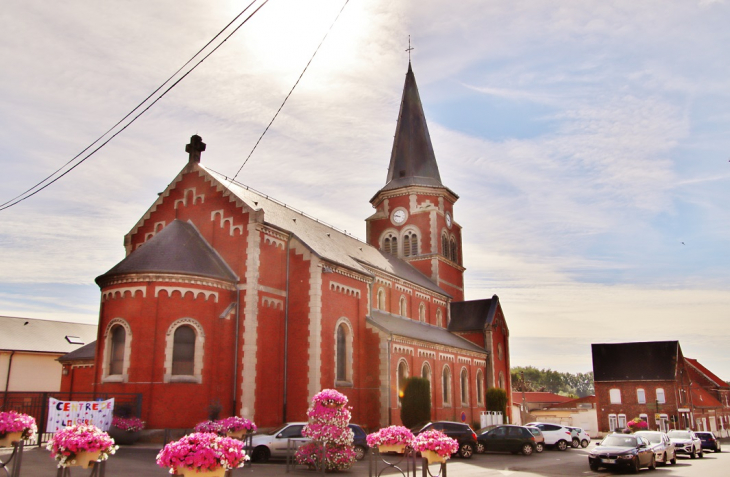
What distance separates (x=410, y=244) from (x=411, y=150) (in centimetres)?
853

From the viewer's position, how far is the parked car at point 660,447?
23609 mm

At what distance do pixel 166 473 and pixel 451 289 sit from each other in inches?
1482

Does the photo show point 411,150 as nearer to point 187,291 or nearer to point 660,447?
point 187,291

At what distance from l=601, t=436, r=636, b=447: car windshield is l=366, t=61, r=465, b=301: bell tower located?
88.9 feet

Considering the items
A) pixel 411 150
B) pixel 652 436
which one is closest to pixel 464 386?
pixel 652 436

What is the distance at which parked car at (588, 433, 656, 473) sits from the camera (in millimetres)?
20859

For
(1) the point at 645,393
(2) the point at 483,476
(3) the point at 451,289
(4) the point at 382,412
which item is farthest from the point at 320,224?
(1) the point at 645,393

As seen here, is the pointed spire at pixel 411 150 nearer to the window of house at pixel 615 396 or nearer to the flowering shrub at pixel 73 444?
the window of house at pixel 615 396

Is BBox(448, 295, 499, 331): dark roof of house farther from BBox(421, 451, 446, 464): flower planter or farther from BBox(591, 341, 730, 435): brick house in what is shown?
BBox(421, 451, 446, 464): flower planter

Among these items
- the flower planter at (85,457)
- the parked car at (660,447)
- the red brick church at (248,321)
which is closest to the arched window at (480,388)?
the red brick church at (248,321)

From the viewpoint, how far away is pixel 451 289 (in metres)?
51.6

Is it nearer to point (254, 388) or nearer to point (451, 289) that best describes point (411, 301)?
point (451, 289)

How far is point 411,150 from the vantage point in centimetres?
5284

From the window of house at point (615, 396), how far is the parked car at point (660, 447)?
38040 mm
